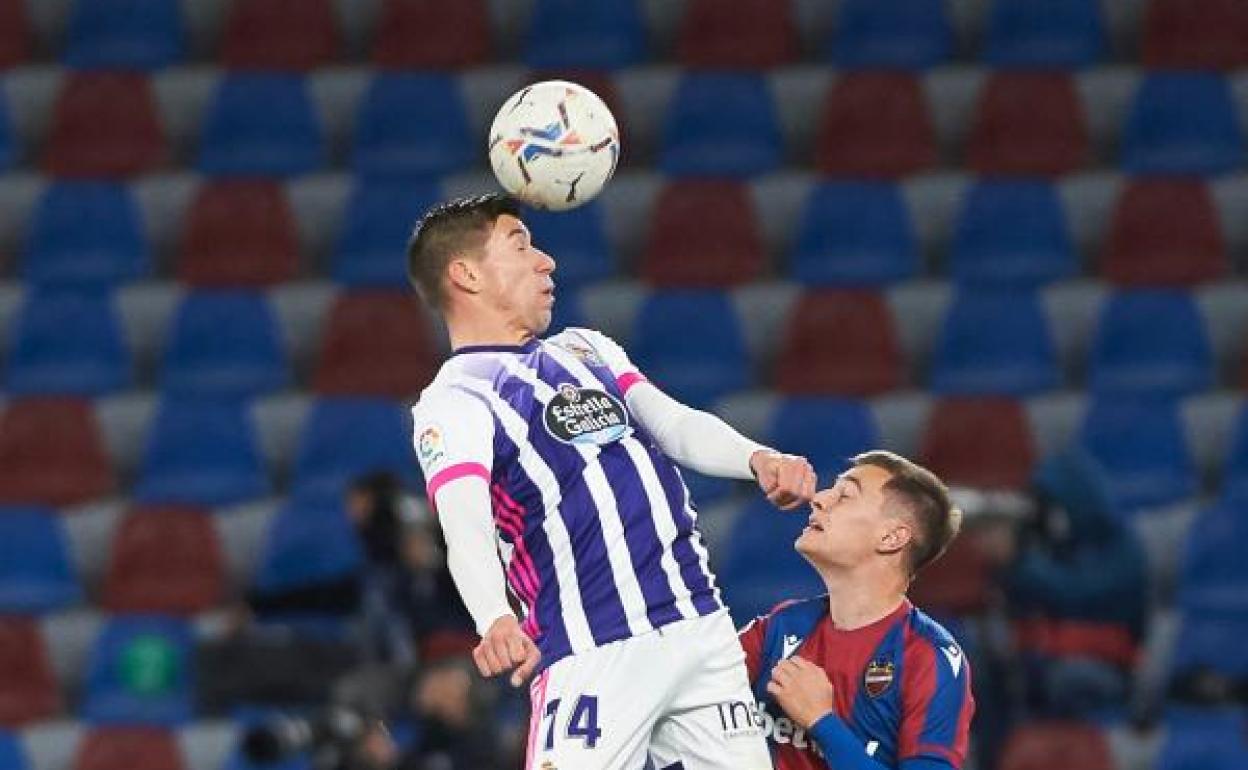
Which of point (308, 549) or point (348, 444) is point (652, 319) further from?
point (308, 549)

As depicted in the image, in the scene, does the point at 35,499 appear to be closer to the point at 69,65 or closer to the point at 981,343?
the point at 69,65

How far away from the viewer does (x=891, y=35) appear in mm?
10117

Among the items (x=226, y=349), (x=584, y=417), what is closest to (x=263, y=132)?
(x=226, y=349)

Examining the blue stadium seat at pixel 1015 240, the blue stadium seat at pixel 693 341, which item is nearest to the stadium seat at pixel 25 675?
the blue stadium seat at pixel 693 341

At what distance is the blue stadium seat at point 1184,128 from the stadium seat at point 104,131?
145 inches

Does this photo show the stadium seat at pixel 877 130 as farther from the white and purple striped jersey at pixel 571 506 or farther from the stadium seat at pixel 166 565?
the white and purple striped jersey at pixel 571 506

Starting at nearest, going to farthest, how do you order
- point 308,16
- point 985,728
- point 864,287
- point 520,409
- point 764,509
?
1. point 520,409
2. point 985,728
3. point 764,509
4. point 864,287
5. point 308,16

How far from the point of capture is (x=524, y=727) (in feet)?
25.5

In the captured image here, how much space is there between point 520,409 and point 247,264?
5.14 metres

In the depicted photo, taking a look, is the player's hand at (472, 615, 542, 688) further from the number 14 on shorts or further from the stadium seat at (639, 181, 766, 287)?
→ the stadium seat at (639, 181, 766, 287)

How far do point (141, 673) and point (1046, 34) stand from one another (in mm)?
4077

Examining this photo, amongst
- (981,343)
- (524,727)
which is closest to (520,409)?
(524,727)

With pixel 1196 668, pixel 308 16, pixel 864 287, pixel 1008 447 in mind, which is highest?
pixel 308 16

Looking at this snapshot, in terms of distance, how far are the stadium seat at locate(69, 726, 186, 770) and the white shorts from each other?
362 centimetres
